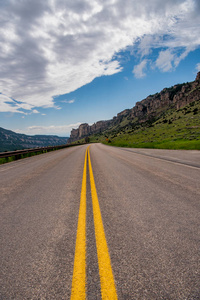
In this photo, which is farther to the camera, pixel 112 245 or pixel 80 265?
pixel 112 245

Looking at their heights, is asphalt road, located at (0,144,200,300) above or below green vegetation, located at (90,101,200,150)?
below

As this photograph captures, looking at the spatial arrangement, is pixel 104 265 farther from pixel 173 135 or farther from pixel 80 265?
pixel 173 135

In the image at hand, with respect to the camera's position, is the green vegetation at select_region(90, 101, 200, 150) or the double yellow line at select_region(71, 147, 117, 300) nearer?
the double yellow line at select_region(71, 147, 117, 300)

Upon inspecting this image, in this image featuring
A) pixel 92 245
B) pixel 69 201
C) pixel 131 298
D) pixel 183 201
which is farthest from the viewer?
pixel 69 201

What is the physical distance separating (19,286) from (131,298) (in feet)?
3.73

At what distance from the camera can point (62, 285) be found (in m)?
1.68

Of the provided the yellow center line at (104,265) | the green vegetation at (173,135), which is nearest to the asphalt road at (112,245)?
the yellow center line at (104,265)

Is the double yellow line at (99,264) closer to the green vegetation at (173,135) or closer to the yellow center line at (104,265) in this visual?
the yellow center line at (104,265)

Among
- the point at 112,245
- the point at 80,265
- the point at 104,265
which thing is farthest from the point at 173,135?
the point at 80,265

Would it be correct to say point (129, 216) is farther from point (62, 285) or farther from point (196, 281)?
point (62, 285)

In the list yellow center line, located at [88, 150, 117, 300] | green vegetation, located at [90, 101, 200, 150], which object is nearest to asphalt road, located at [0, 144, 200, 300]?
yellow center line, located at [88, 150, 117, 300]

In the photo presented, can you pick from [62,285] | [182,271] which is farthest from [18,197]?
[182,271]

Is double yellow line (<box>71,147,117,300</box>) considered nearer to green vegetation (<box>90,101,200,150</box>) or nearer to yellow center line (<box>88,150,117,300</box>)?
yellow center line (<box>88,150,117,300</box>)

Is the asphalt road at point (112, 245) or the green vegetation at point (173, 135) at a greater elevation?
the green vegetation at point (173, 135)
